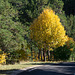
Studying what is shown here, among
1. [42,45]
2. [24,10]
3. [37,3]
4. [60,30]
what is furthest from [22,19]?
[60,30]

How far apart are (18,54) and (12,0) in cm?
1274

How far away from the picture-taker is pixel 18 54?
3222 centimetres

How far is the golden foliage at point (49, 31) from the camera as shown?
102 feet

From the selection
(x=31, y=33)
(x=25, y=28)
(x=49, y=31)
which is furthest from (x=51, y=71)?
(x=25, y=28)

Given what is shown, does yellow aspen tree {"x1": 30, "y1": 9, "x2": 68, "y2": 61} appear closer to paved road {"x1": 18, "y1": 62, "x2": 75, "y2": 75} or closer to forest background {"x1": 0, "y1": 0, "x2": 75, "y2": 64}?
forest background {"x1": 0, "y1": 0, "x2": 75, "y2": 64}

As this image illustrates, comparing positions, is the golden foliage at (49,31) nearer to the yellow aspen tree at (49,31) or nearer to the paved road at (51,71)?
the yellow aspen tree at (49,31)

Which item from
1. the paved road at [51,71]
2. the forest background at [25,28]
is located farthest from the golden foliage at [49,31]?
the paved road at [51,71]

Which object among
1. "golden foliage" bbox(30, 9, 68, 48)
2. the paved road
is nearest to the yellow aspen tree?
"golden foliage" bbox(30, 9, 68, 48)

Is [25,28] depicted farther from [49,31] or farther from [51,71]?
[51,71]

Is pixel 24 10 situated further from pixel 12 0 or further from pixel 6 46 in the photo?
pixel 6 46

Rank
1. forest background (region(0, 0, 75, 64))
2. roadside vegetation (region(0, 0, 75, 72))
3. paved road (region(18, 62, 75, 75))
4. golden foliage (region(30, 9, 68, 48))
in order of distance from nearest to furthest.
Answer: paved road (region(18, 62, 75, 75)) < roadside vegetation (region(0, 0, 75, 72)) < forest background (region(0, 0, 75, 64)) < golden foliage (region(30, 9, 68, 48))

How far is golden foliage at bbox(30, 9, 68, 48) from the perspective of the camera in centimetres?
3095

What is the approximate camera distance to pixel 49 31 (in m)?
30.5

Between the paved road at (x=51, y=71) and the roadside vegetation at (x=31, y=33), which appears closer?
the paved road at (x=51, y=71)
